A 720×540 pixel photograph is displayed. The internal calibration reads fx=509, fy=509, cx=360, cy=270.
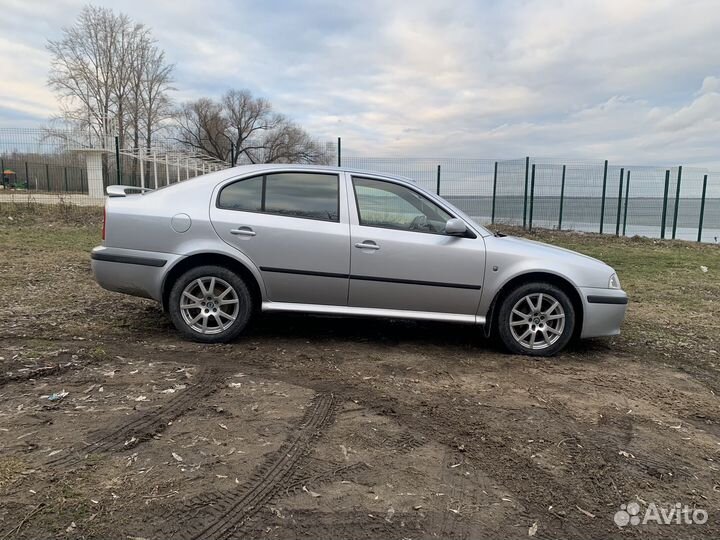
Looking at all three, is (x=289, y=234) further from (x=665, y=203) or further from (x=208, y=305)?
(x=665, y=203)

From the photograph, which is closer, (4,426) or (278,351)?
(4,426)

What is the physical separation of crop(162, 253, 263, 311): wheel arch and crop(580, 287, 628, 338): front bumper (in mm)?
2973

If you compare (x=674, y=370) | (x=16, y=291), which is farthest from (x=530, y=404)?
(x=16, y=291)

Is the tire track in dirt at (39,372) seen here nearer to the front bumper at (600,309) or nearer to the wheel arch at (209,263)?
the wheel arch at (209,263)

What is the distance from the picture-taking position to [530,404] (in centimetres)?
356

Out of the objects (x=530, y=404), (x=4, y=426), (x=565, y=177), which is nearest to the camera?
(x=4, y=426)

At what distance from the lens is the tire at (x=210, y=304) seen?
450 cm

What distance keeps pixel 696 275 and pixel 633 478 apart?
8.71 metres

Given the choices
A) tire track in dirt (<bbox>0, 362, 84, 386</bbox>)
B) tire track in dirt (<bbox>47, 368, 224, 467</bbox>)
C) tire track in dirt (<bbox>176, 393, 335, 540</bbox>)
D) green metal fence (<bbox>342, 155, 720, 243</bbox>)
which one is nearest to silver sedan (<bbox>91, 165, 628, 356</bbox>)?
tire track in dirt (<bbox>0, 362, 84, 386</bbox>)

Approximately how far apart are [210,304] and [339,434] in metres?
2.09

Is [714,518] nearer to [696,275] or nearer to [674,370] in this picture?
[674,370]

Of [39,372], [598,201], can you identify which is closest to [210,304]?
[39,372]

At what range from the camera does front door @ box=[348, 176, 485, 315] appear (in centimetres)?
452

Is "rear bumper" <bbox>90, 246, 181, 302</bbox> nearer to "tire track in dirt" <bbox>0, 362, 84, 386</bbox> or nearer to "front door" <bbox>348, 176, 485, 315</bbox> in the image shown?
"tire track in dirt" <bbox>0, 362, 84, 386</bbox>
